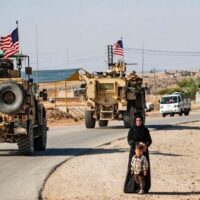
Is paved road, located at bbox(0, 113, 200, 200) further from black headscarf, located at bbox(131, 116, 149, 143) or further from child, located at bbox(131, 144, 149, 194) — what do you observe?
black headscarf, located at bbox(131, 116, 149, 143)

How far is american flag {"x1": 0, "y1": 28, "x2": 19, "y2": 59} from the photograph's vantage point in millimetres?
27812

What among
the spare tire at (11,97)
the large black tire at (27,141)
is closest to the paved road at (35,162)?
the large black tire at (27,141)

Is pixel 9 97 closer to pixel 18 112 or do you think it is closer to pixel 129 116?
pixel 18 112

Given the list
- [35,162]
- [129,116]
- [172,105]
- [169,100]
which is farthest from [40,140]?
[169,100]

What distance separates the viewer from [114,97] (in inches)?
1528

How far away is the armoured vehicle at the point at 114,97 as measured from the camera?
127ft

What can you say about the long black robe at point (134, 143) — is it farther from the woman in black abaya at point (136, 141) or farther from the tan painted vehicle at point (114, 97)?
the tan painted vehicle at point (114, 97)

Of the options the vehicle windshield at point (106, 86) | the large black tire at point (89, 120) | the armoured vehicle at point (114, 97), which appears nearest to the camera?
the armoured vehicle at point (114, 97)

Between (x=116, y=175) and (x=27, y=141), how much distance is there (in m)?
5.72

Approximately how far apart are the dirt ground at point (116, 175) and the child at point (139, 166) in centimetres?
27

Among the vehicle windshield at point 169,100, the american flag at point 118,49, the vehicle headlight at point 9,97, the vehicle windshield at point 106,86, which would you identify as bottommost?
the vehicle windshield at point 169,100

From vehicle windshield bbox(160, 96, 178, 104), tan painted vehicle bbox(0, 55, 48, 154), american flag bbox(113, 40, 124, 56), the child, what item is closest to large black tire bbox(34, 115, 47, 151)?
tan painted vehicle bbox(0, 55, 48, 154)

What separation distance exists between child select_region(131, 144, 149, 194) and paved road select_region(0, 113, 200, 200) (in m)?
1.90

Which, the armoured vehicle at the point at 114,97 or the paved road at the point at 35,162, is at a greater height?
the armoured vehicle at the point at 114,97
